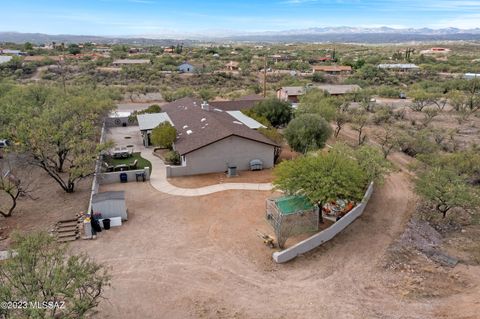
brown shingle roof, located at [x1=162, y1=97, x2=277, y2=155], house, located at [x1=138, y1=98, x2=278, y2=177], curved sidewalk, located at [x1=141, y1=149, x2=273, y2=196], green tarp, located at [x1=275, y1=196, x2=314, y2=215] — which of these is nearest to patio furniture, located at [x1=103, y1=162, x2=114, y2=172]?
curved sidewalk, located at [x1=141, y1=149, x2=273, y2=196]

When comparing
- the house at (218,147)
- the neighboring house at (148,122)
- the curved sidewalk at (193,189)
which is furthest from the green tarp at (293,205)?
the neighboring house at (148,122)

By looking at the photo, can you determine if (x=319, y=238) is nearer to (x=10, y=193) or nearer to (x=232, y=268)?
(x=232, y=268)

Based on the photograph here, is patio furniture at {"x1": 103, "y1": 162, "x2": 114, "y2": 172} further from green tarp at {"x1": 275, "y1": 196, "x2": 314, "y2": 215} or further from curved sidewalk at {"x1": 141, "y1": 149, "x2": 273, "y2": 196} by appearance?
green tarp at {"x1": 275, "y1": 196, "x2": 314, "y2": 215}

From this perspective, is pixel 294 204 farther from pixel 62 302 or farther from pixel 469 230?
pixel 62 302

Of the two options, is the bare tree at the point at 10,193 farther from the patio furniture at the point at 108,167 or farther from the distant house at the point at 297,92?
the distant house at the point at 297,92

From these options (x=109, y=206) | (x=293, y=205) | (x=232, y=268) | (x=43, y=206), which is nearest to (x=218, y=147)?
(x=293, y=205)

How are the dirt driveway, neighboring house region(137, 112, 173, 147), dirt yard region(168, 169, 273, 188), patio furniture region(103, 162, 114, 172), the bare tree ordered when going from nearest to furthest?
1. the dirt driveway
2. the bare tree
3. dirt yard region(168, 169, 273, 188)
4. patio furniture region(103, 162, 114, 172)
5. neighboring house region(137, 112, 173, 147)
